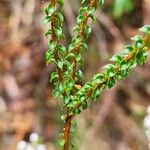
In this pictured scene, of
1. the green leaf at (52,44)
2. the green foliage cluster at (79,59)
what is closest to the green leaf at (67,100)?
the green foliage cluster at (79,59)

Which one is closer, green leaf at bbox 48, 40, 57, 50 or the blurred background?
green leaf at bbox 48, 40, 57, 50

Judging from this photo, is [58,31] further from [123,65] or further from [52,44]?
[123,65]

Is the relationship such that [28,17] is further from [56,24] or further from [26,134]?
[56,24]

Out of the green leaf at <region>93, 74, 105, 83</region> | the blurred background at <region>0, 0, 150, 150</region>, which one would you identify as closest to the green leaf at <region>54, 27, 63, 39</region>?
the green leaf at <region>93, 74, 105, 83</region>

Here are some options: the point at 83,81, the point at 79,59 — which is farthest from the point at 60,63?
the point at 83,81

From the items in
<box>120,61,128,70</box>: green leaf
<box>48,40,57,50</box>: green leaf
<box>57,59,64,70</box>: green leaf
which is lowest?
<box>120,61,128,70</box>: green leaf

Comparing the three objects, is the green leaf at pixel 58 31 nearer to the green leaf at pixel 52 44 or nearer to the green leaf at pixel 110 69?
the green leaf at pixel 52 44

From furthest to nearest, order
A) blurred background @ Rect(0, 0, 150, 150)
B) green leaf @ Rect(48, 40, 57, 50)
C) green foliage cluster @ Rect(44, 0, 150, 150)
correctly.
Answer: blurred background @ Rect(0, 0, 150, 150)
green leaf @ Rect(48, 40, 57, 50)
green foliage cluster @ Rect(44, 0, 150, 150)

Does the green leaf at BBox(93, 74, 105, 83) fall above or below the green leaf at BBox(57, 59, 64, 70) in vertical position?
below

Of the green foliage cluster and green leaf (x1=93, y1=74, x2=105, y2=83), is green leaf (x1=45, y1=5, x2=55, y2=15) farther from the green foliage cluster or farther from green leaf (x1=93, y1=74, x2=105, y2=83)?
green leaf (x1=93, y1=74, x2=105, y2=83)
